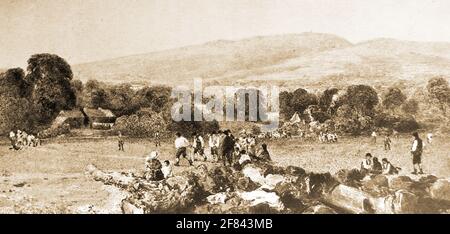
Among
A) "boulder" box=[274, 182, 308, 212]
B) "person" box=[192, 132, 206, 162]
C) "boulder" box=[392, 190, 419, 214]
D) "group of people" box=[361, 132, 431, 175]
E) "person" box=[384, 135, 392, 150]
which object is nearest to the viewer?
"boulder" box=[392, 190, 419, 214]

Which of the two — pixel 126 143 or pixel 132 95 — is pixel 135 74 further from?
pixel 126 143

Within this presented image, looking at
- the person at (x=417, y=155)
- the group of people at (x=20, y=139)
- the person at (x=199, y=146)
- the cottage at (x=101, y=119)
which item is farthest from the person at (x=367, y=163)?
the group of people at (x=20, y=139)

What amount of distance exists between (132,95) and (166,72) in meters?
0.83

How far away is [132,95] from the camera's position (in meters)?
10.8

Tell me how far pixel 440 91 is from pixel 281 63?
3.13 metres

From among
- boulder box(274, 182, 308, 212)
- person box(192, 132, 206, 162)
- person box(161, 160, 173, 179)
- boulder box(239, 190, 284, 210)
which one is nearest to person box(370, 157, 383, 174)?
boulder box(274, 182, 308, 212)

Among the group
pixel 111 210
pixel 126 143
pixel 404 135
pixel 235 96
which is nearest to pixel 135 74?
pixel 126 143

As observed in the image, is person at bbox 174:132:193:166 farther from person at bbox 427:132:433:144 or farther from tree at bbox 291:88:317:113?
person at bbox 427:132:433:144

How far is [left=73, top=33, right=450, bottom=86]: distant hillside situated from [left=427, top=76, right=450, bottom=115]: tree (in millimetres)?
150

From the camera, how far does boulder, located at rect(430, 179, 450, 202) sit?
989 centimetres

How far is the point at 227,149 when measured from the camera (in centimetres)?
1059

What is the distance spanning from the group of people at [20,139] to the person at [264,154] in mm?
4582

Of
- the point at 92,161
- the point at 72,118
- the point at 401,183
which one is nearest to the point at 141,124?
the point at 92,161

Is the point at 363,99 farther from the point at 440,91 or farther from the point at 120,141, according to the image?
the point at 120,141
